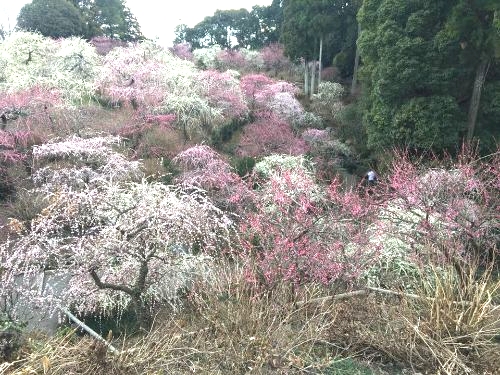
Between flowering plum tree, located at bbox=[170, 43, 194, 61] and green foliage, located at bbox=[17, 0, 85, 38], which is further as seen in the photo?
flowering plum tree, located at bbox=[170, 43, 194, 61]

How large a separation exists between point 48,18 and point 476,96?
2277 cm

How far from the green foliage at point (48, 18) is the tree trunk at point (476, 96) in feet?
72.3

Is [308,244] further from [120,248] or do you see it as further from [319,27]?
[319,27]

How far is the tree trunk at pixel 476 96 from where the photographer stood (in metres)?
11.5

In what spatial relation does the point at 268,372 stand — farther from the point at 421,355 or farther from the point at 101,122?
the point at 101,122

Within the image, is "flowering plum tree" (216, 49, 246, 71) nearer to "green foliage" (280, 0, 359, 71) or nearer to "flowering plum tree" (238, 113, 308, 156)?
"green foliage" (280, 0, 359, 71)

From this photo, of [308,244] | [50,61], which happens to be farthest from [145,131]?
[308,244]

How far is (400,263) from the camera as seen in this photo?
671 centimetres

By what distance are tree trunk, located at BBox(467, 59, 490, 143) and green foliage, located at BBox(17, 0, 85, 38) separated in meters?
22.0

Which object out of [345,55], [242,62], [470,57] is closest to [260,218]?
[470,57]

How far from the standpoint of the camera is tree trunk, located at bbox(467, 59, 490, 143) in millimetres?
11484

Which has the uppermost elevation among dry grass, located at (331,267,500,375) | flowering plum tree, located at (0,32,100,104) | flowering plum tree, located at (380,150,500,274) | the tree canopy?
the tree canopy

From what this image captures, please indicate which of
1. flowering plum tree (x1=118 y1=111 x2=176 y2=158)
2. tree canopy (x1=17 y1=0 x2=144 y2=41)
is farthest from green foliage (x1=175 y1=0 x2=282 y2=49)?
flowering plum tree (x1=118 y1=111 x2=176 y2=158)

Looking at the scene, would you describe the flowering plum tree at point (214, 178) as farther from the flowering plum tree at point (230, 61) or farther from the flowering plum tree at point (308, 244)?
the flowering plum tree at point (230, 61)
